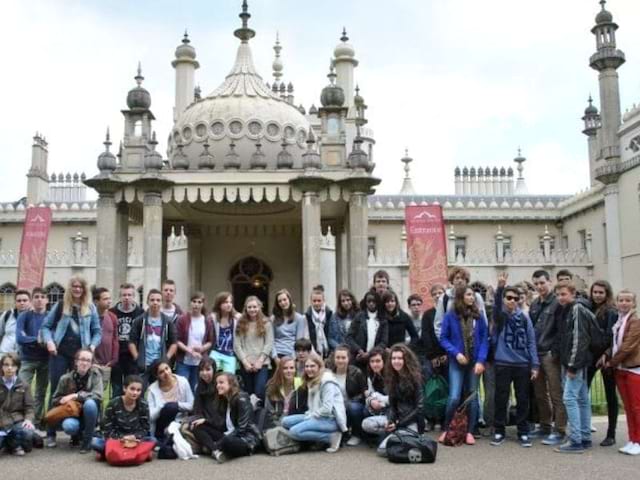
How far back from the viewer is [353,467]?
6.79m

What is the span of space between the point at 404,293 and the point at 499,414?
24073 mm

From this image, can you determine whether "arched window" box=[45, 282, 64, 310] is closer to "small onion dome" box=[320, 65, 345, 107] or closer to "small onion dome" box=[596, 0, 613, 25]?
"small onion dome" box=[320, 65, 345, 107]

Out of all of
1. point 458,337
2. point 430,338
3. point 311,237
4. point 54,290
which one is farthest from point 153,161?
point 54,290

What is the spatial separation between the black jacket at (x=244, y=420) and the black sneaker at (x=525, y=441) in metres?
3.16

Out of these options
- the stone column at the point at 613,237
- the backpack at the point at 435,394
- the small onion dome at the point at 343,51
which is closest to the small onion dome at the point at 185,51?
the small onion dome at the point at 343,51

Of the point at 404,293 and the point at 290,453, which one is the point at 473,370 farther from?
the point at 404,293

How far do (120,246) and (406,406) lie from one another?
1214 cm

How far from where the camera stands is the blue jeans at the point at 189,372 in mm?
8773

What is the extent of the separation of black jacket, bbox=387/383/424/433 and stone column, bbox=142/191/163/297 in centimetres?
1027

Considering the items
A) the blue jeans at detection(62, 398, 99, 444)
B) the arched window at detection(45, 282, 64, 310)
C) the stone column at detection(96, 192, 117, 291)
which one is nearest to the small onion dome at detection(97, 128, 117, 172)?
the stone column at detection(96, 192, 117, 291)

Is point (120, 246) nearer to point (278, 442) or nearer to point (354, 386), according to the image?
point (354, 386)

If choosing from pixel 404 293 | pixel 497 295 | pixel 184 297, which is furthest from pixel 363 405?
pixel 404 293

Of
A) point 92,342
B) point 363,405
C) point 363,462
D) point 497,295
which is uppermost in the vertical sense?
point 497,295

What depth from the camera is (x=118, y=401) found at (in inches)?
290
